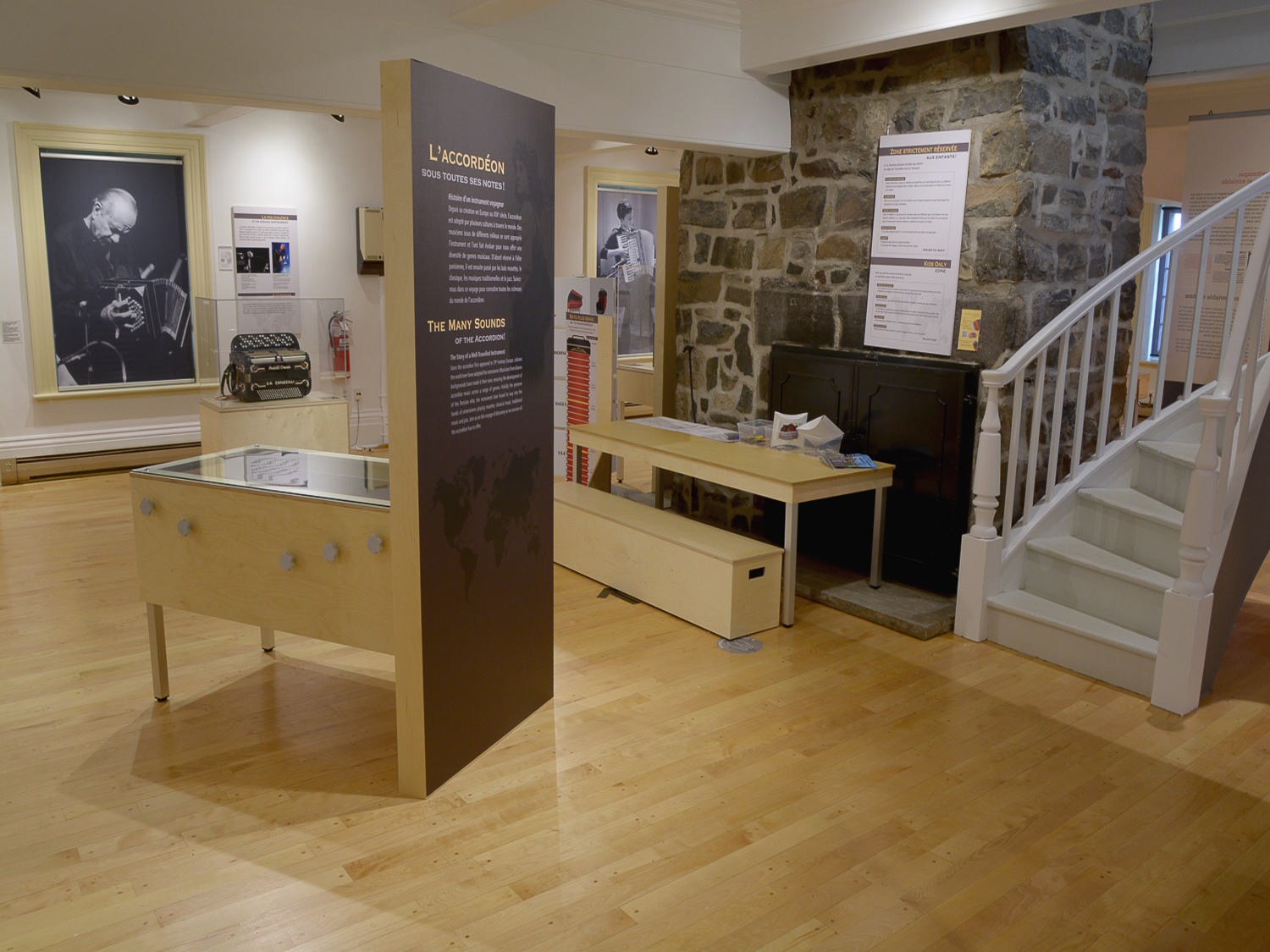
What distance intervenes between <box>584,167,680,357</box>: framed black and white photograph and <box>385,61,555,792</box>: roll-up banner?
659 cm

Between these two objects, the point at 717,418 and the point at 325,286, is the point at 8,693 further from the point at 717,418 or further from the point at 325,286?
the point at 325,286

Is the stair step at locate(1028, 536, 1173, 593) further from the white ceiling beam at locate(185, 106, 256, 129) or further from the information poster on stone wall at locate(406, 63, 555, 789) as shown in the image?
the white ceiling beam at locate(185, 106, 256, 129)

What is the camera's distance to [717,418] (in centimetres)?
596

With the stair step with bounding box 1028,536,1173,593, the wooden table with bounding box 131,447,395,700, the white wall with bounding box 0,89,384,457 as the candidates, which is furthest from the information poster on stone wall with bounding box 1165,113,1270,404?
the white wall with bounding box 0,89,384,457

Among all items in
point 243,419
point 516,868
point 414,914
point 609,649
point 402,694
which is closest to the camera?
point 414,914

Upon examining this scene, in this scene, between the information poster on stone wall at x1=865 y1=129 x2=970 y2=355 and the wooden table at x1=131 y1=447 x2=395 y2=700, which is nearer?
the wooden table at x1=131 y1=447 x2=395 y2=700

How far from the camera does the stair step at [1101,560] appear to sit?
3.99 metres

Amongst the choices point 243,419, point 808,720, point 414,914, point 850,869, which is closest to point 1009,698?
point 808,720

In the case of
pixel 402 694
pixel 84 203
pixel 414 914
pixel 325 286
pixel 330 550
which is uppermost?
pixel 84 203

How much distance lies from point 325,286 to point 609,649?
5.04 metres

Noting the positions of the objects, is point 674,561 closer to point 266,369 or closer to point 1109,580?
point 1109,580

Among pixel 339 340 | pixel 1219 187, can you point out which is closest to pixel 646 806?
pixel 339 340

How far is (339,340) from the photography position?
6883 mm

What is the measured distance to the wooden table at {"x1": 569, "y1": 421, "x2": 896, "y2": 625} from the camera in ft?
14.2
